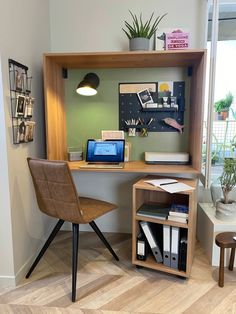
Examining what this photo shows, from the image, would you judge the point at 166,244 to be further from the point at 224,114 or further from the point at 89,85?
the point at 89,85

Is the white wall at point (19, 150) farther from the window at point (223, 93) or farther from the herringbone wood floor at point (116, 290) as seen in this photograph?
the window at point (223, 93)

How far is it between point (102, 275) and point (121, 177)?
930 mm

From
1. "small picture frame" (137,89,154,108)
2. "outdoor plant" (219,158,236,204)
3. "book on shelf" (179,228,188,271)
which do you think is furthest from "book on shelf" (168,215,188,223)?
"small picture frame" (137,89,154,108)

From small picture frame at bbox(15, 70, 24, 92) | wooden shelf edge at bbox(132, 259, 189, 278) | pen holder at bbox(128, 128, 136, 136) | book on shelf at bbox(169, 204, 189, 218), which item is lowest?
wooden shelf edge at bbox(132, 259, 189, 278)

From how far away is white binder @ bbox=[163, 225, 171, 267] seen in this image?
1892mm

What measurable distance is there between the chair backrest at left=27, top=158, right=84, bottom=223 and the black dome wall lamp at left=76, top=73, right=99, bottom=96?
83cm

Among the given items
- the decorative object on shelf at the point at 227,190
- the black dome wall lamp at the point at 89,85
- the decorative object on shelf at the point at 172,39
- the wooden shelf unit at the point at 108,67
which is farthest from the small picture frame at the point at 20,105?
the decorative object on shelf at the point at 227,190

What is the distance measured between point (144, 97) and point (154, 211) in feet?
3.45

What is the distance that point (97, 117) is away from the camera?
249 cm

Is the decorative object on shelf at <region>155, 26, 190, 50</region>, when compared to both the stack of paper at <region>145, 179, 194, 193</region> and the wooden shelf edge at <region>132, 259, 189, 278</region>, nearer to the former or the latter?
the stack of paper at <region>145, 179, 194, 193</region>

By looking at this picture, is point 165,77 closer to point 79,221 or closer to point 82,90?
point 82,90

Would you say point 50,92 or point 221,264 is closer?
point 221,264

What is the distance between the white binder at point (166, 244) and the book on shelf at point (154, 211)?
0.29ft

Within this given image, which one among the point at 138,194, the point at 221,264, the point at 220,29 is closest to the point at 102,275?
the point at 138,194
